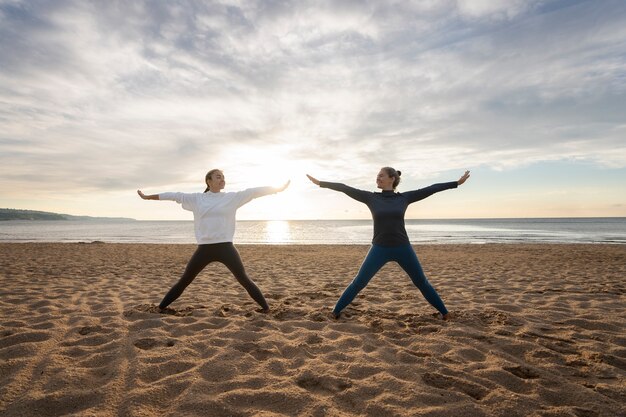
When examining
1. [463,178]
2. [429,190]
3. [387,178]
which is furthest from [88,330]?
[463,178]

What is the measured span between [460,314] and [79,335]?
5.36 metres

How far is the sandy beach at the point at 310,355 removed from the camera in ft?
9.16

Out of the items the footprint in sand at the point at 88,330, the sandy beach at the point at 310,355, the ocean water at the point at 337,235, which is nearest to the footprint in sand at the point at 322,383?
the sandy beach at the point at 310,355

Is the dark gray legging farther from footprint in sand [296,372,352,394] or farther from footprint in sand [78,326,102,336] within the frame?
footprint in sand [296,372,352,394]

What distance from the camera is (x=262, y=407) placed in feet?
9.02

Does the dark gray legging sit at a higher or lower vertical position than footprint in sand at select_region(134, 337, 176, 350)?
higher

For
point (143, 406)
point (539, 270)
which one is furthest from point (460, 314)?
point (539, 270)

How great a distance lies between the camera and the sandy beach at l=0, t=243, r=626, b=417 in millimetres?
2793

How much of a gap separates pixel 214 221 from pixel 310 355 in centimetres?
234

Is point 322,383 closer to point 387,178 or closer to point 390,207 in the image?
point 390,207

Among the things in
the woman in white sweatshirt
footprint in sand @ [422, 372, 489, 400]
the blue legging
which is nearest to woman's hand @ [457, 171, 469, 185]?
the blue legging

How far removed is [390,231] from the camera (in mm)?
4887

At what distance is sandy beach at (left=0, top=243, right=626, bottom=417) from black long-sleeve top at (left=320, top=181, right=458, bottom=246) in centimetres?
124

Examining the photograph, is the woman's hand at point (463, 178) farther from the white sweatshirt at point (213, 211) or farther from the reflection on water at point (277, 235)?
the reflection on water at point (277, 235)
